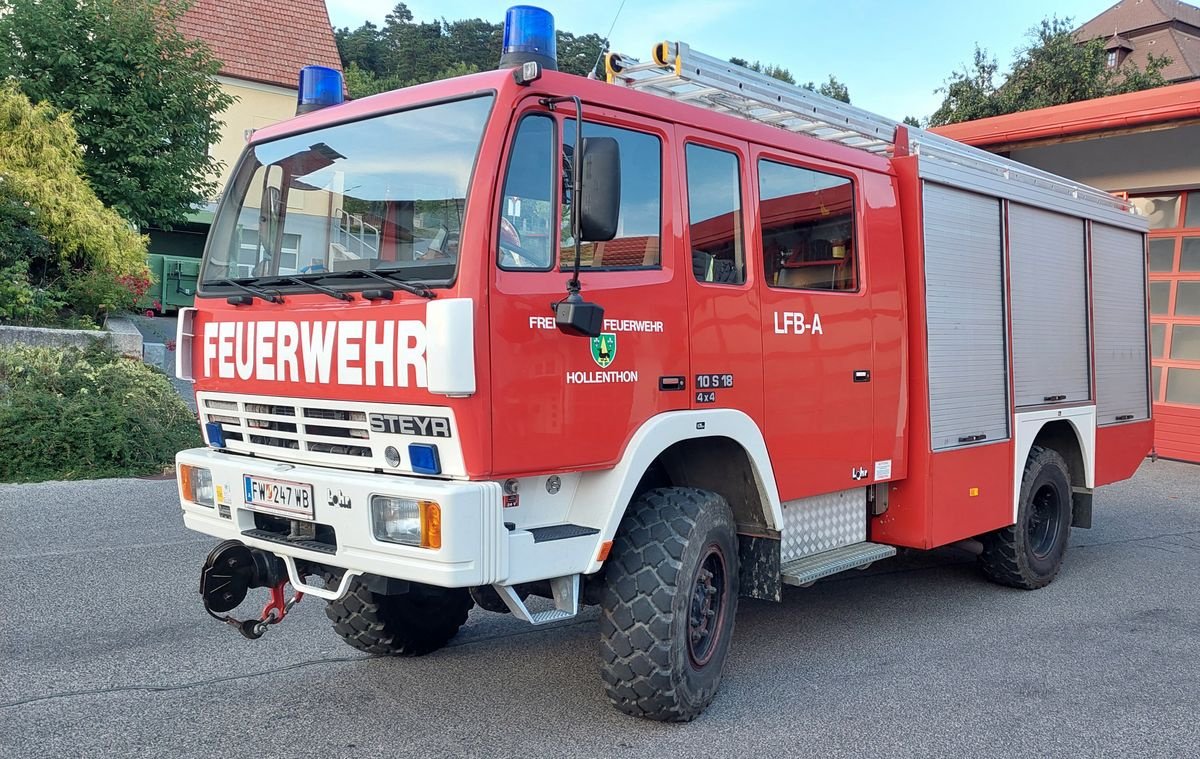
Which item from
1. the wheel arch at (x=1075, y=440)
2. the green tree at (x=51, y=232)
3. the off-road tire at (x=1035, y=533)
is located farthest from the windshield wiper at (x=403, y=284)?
the green tree at (x=51, y=232)

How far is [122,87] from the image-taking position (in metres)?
13.0

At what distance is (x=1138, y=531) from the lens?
27.8ft

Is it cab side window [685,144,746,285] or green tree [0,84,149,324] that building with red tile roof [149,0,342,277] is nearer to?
→ green tree [0,84,149,324]

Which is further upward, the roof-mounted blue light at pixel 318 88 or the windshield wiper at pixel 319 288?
the roof-mounted blue light at pixel 318 88

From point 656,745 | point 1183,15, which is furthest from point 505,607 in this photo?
point 1183,15

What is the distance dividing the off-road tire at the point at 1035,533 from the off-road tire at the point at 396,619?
11.7ft

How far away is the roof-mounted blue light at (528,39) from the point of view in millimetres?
3855

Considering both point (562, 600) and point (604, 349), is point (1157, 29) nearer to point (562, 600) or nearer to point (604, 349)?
point (604, 349)

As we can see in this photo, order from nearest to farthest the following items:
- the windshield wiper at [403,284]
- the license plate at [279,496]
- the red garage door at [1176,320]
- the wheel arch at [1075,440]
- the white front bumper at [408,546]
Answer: the white front bumper at [408,546] < the windshield wiper at [403,284] < the license plate at [279,496] < the wheel arch at [1075,440] < the red garage door at [1176,320]

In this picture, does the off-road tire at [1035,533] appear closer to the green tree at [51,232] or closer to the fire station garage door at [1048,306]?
the fire station garage door at [1048,306]

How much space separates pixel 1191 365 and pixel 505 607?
35.9ft

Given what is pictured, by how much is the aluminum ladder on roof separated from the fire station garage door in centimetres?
31

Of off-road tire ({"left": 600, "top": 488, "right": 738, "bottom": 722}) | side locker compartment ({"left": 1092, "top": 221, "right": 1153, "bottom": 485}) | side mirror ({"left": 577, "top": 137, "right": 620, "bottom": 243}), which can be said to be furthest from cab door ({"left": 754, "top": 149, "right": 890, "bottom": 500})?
side locker compartment ({"left": 1092, "top": 221, "right": 1153, "bottom": 485})

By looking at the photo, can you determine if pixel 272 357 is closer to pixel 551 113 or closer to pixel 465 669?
pixel 551 113
